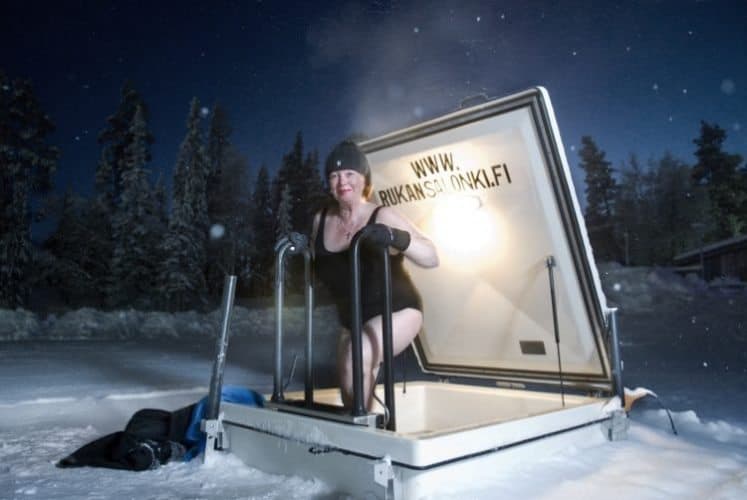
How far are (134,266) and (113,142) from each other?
8910 mm

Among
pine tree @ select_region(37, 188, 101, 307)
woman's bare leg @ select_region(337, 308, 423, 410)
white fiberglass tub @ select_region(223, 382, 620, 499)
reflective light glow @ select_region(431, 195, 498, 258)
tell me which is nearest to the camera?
white fiberglass tub @ select_region(223, 382, 620, 499)

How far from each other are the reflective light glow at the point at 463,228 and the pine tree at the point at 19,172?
99.0ft

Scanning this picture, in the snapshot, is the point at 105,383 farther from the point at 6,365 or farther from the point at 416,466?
the point at 416,466

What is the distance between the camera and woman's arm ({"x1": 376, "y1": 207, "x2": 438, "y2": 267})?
2.84 m

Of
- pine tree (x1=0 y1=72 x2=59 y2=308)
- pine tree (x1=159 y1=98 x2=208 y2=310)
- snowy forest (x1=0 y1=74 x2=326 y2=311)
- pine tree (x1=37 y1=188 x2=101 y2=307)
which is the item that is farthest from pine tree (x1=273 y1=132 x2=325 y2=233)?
pine tree (x1=0 y1=72 x2=59 y2=308)

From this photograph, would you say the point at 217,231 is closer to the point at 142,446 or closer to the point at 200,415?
the point at 200,415

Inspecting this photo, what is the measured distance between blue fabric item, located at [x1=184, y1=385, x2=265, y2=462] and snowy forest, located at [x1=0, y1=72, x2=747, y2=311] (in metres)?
24.4

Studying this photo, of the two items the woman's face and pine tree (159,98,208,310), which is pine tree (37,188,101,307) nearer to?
pine tree (159,98,208,310)

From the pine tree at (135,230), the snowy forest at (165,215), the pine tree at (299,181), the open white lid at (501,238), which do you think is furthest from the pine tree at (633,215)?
the open white lid at (501,238)

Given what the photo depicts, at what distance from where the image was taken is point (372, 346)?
2996mm

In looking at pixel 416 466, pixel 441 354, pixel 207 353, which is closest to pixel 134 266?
pixel 207 353

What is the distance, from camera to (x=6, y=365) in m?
8.40

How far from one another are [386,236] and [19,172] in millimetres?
31508

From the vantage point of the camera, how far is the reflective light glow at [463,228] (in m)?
3.56
